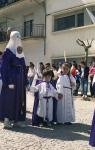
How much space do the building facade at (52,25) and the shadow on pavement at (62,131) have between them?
528 inches

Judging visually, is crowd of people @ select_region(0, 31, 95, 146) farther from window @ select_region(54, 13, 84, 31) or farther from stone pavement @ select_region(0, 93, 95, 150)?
window @ select_region(54, 13, 84, 31)

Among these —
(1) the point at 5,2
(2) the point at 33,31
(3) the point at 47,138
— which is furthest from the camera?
(1) the point at 5,2

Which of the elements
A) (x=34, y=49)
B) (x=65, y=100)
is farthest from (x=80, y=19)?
(x=65, y=100)

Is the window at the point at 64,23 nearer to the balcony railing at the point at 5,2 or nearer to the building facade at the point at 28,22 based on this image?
the building facade at the point at 28,22

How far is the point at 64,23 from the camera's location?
91.9ft

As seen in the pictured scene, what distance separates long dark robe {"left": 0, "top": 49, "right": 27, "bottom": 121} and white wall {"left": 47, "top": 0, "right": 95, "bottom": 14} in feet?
49.4

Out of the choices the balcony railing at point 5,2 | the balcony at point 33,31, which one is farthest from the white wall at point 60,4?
the balcony railing at point 5,2

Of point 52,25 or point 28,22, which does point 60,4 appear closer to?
point 52,25

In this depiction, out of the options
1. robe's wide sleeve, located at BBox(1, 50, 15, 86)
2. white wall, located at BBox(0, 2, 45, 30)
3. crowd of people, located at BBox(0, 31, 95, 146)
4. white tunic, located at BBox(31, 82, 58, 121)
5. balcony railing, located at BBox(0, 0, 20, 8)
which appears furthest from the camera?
balcony railing, located at BBox(0, 0, 20, 8)

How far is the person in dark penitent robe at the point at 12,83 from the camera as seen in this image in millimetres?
10617

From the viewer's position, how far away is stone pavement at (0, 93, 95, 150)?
27.9 feet

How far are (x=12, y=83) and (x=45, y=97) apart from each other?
924 millimetres

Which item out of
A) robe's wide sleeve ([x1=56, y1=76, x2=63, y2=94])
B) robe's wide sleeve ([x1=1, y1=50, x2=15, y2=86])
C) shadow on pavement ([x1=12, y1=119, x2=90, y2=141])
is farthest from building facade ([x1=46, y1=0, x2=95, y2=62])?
robe's wide sleeve ([x1=1, y1=50, x2=15, y2=86])

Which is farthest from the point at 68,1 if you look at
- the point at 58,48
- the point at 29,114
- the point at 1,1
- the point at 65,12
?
the point at 29,114
